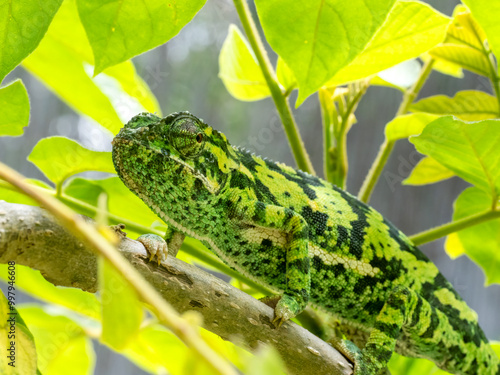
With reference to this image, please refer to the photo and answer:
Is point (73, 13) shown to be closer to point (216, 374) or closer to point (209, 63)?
point (216, 374)

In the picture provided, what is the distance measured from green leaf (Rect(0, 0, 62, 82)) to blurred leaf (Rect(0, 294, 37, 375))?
0.80ft

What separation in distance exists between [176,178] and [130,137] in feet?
0.33

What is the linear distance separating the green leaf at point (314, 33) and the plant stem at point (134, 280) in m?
0.37

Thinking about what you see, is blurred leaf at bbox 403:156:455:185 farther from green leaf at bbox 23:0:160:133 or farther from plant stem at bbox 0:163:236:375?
plant stem at bbox 0:163:236:375

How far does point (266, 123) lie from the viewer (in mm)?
3258

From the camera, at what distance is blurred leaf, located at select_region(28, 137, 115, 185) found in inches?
31.4

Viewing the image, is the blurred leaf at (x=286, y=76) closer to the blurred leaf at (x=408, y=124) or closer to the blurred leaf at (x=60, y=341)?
the blurred leaf at (x=408, y=124)

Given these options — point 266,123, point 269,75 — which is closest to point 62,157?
point 269,75

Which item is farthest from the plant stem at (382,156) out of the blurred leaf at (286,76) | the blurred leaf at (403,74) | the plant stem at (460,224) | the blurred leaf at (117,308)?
the blurred leaf at (117,308)

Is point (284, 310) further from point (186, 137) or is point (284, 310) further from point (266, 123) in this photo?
point (266, 123)

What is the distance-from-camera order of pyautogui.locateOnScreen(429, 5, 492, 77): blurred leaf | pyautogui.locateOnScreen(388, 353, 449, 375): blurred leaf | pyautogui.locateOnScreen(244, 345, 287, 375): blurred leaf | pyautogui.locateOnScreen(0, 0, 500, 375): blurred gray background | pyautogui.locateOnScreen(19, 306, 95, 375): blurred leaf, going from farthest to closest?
pyautogui.locateOnScreen(0, 0, 500, 375): blurred gray background, pyautogui.locateOnScreen(388, 353, 449, 375): blurred leaf, pyautogui.locateOnScreen(429, 5, 492, 77): blurred leaf, pyautogui.locateOnScreen(19, 306, 95, 375): blurred leaf, pyautogui.locateOnScreen(244, 345, 287, 375): blurred leaf

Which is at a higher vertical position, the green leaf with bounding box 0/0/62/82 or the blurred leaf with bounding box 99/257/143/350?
the green leaf with bounding box 0/0/62/82

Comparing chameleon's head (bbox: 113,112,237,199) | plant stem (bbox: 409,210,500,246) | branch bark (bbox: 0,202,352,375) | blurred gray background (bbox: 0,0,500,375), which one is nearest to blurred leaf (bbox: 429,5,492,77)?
plant stem (bbox: 409,210,500,246)

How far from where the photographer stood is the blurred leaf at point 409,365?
1.19m
